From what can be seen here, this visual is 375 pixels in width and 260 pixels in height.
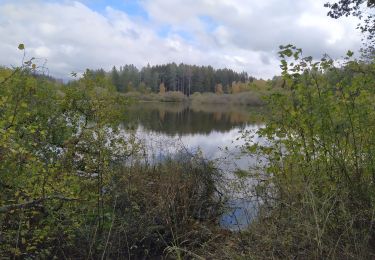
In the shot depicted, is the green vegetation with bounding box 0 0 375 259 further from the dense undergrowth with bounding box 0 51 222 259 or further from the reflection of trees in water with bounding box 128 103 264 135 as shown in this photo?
the reflection of trees in water with bounding box 128 103 264 135

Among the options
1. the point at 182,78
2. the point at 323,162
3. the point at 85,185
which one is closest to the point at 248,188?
the point at 323,162

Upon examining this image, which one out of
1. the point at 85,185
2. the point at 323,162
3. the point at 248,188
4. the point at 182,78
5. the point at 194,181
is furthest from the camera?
the point at 182,78

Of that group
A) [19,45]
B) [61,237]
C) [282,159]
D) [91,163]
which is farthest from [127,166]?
[19,45]

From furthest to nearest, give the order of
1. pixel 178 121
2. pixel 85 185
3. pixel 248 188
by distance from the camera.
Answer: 1. pixel 178 121
2. pixel 248 188
3. pixel 85 185

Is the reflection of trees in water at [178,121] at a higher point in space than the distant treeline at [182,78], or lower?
lower

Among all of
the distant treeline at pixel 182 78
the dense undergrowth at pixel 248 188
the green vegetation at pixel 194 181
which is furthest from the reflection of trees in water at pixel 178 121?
the distant treeline at pixel 182 78

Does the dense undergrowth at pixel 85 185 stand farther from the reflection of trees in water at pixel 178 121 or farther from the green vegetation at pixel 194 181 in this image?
the reflection of trees in water at pixel 178 121

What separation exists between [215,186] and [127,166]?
1.97m

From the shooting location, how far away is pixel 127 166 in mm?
7664

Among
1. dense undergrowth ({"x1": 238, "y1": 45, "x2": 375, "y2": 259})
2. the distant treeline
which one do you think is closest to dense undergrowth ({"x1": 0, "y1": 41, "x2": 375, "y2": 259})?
dense undergrowth ({"x1": 238, "y1": 45, "x2": 375, "y2": 259})

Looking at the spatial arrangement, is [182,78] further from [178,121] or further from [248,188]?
[248,188]

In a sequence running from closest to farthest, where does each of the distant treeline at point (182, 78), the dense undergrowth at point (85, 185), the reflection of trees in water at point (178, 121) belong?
1. the dense undergrowth at point (85, 185)
2. the reflection of trees in water at point (178, 121)
3. the distant treeline at point (182, 78)

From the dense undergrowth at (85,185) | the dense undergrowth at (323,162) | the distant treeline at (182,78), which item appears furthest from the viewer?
the distant treeline at (182,78)

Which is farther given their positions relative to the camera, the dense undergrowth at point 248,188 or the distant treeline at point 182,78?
the distant treeline at point 182,78
